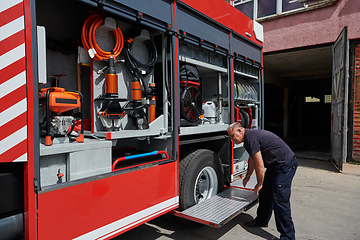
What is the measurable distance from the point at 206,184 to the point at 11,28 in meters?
3.07

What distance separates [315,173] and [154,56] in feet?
19.0

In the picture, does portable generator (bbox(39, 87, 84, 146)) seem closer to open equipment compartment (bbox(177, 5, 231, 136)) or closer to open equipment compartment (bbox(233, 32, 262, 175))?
open equipment compartment (bbox(177, 5, 231, 136))

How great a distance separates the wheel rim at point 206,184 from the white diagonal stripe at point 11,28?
8.78ft

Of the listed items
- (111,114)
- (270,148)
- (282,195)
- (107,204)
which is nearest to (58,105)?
(111,114)

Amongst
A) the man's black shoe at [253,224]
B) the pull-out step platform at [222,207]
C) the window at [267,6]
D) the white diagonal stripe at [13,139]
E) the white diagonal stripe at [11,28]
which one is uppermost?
the window at [267,6]

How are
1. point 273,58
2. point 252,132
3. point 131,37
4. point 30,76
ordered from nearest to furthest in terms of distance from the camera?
point 30,76 → point 131,37 → point 252,132 → point 273,58

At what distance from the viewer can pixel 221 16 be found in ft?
13.5

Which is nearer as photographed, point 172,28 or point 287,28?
point 172,28

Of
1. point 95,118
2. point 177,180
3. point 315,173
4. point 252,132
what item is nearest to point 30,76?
point 95,118

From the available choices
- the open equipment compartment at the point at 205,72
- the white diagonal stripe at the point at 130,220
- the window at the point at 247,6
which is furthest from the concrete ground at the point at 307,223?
the window at the point at 247,6

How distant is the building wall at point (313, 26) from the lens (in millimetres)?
7613

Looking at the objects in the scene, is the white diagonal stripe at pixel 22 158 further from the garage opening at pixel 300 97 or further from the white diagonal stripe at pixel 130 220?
the garage opening at pixel 300 97

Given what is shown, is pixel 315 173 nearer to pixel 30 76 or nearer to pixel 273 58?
pixel 273 58

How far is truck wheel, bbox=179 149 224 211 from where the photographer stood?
130 inches
